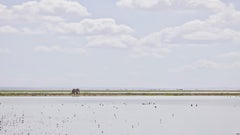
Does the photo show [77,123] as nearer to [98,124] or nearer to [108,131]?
[98,124]

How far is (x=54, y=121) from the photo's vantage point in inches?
2231

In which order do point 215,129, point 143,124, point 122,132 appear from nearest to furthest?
point 122,132
point 215,129
point 143,124

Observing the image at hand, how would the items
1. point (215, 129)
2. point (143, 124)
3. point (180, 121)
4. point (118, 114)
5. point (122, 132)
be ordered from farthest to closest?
1. point (118, 114)
2. point (180, 121)
3. point (143, 124)
4. point (215, 129)
5. point (122, 132)

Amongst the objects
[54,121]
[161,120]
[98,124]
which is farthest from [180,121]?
[54,121]

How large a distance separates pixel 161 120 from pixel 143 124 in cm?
543

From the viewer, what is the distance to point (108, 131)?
4734cm

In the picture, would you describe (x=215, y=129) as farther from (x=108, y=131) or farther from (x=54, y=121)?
(x=54, y=121)

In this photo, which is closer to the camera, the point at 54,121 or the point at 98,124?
the point at 98,124

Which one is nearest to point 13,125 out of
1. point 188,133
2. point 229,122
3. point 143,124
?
point 143,124

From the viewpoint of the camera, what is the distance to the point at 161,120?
194ft

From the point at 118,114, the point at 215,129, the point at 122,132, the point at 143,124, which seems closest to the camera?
the point at 122,132

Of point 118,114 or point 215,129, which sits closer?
point 215,129

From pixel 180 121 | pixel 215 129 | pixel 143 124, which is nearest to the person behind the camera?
pixel 215 129

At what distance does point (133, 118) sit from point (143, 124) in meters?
6.93
